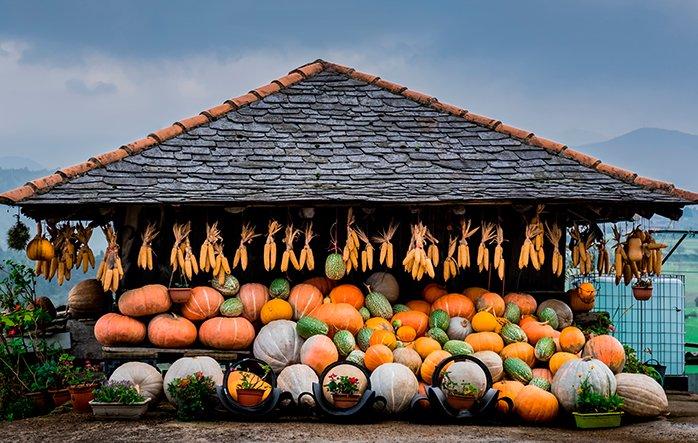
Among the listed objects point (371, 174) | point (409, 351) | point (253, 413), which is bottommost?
point (253, 413)

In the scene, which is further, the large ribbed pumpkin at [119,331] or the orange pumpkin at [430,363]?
the large ribbed pumpkin at [119,331]

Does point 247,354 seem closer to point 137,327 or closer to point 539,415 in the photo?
point 137,327

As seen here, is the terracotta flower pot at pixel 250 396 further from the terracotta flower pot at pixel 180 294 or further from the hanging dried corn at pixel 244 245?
the hanging dried corn at pixel 244 245

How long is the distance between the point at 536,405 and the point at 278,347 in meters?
3.39

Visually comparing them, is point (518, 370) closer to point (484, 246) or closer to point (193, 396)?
point (484, 246)

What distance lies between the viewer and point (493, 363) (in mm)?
10375

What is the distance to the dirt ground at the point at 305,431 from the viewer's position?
905cm

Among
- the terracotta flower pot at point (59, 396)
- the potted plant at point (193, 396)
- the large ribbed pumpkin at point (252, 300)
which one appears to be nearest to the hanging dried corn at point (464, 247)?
the large ribbed pumpkin at point (252, 300)

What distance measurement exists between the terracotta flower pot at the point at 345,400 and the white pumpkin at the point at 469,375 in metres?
1.16

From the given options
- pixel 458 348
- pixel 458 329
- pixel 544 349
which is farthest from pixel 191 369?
pixel 544 349

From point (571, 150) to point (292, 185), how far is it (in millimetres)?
4540

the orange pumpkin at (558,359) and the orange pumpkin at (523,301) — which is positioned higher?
the orange pumpkin at (523,301)

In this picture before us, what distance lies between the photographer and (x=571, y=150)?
42.2 feet

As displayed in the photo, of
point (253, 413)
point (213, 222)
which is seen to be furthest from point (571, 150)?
point (253, 413)
